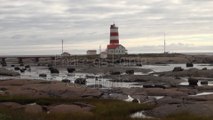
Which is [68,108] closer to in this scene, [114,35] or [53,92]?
[53,92]

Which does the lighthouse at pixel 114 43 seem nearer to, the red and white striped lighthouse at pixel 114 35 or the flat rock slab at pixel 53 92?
the red and white striped lighthouse at pixel 114 35

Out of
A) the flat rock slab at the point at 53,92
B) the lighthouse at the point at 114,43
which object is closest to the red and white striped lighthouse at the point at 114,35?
the lighthouse at the point at 114,43

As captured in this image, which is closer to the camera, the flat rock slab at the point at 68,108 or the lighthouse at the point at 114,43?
the flat rock slab at the point at 68,108

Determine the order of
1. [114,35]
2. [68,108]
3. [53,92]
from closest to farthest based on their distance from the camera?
[68,108] → [53,92] → [114,35]

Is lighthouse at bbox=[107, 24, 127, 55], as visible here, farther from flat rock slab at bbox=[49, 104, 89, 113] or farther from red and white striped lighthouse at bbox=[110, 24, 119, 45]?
flat rock slab at bbox=[49, 104, 89, 113]

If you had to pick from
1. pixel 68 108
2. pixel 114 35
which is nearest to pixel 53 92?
pixel 68 108

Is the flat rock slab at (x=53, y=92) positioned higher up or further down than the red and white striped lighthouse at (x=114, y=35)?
further down

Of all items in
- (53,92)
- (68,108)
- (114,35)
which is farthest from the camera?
(114,35)

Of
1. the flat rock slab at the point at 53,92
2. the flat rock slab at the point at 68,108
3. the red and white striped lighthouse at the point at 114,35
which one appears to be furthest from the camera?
the red and white striped lighthouse at the point at 114,35

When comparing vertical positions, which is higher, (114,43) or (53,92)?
(114,43)

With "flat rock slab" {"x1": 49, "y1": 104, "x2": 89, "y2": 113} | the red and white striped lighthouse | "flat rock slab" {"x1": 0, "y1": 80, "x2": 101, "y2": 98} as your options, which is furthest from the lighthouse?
"flat rock slab" {"x1": 49, "y1": 104, "x2": 89, "y2": 113}

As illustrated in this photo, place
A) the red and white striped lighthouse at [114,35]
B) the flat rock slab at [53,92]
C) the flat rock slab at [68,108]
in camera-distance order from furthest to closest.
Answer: the red and white striped lighthouse at [114,35], the flat rock slab at [53,92], the flat rock slab at [68,108]

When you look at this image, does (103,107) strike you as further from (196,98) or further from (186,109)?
(196,98)

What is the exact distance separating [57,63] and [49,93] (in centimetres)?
10439
